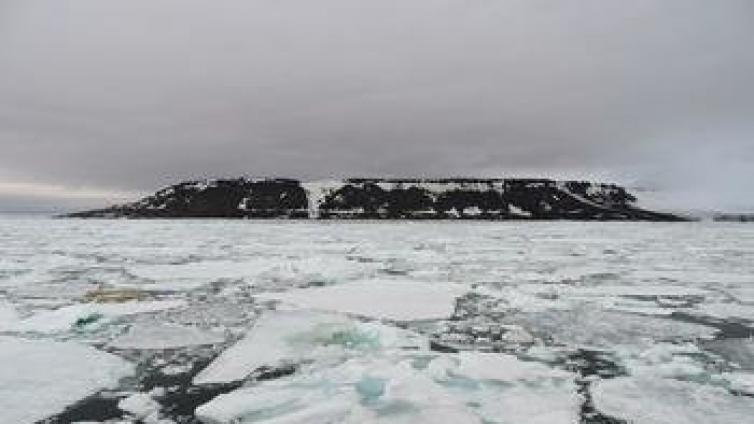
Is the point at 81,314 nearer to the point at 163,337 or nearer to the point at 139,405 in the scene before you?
the point at 163,337

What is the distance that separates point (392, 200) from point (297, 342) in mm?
123172

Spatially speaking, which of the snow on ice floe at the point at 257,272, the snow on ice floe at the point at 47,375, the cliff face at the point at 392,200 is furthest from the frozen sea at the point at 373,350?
the cliff face at the point at 392,200

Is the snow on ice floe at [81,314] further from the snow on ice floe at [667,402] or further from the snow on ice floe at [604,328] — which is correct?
the snow on ice floe at [667,402]

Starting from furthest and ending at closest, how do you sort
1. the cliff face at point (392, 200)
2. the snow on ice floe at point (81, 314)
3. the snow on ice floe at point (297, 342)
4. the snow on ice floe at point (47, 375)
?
the cliff face at point (392, 200) < the snow on ice floe at point (81, 314) < the snow on ice floe at point (297, 342) < the snow on ice floe at point (47, 375)

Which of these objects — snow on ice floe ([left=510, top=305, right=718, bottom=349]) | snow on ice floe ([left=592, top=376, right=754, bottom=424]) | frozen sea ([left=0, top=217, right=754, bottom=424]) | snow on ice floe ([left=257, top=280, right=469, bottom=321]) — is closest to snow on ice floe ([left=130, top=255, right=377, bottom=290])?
frozen sea ([left=0, top=217, right=754, bottom=424])

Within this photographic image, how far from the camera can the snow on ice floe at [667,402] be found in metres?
3.63

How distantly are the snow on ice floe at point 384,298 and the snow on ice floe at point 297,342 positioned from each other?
606mm

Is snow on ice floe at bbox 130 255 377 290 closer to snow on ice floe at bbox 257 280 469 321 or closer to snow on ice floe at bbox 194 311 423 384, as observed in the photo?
snow on ice floe at bbox 257 280 469 321

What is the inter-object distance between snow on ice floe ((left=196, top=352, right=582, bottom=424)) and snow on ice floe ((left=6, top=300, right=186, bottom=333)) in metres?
2.75

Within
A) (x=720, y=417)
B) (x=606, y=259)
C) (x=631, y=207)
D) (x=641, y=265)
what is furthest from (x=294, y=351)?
(x=631, y=207)

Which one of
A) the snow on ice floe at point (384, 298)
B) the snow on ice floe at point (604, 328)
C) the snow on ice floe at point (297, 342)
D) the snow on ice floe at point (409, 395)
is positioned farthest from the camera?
the snow on ice floe at point (384, 298)

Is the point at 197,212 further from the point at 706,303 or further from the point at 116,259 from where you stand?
the point at 706,303

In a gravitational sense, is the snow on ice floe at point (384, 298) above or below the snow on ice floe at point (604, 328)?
above

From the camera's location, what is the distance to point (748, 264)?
46.7 feet
